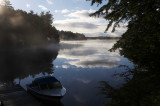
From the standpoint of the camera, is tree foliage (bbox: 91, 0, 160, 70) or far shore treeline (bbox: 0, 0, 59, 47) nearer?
tree foliage (bbox: 91, 0, 160, 70)

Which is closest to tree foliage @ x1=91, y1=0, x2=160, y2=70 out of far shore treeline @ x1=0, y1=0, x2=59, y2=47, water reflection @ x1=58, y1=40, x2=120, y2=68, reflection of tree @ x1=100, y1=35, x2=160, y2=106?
reflection of tree @ x1=100, y1=35, x2=160, y2=106

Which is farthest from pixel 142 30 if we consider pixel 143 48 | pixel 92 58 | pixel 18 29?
pixel 18 29

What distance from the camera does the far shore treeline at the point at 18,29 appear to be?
60.0m

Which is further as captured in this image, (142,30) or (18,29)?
(18,29)

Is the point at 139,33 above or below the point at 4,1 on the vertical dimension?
below

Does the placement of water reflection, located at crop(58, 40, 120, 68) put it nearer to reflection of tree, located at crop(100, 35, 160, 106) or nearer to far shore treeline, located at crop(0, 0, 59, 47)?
far shore treeline, located at crop(0, 0, 59, 47)

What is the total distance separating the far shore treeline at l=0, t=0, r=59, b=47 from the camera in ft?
197

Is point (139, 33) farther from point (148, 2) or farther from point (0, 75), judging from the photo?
point (0, 75)

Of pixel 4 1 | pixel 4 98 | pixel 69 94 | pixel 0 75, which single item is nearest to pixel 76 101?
pixel 69 94

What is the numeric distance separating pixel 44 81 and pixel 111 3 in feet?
42.7

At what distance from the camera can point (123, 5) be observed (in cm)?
619

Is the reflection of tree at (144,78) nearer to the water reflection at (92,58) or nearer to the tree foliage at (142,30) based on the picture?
the tree foliage at (142,30)

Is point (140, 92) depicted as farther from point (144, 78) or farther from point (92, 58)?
point (92, 58)

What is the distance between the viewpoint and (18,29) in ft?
219
